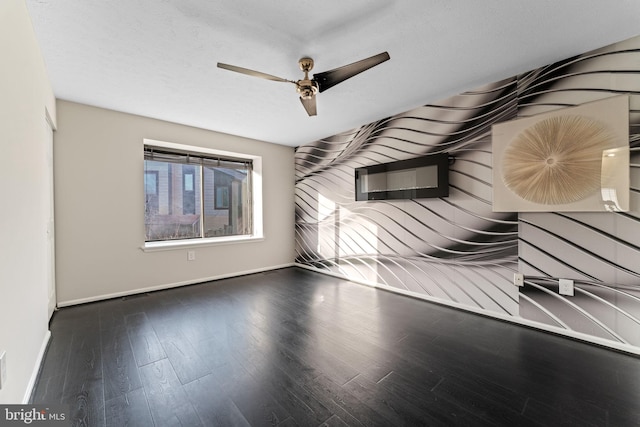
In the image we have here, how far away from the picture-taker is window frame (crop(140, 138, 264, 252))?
12.1 feet

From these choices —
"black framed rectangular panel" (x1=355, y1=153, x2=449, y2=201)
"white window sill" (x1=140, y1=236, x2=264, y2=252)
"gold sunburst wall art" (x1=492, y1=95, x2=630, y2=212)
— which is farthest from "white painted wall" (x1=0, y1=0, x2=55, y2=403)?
"gold sunburst wall art" (x1=492, y1=95, x2=630, y2=212)

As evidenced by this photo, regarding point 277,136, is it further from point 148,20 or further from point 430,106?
point 148,20

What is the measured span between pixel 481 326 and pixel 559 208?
1.29 meters

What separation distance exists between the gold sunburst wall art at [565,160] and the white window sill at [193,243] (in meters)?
3.69

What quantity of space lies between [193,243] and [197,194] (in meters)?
0.88

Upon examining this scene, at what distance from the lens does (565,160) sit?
225cm

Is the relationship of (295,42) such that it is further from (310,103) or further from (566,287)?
(566,287)

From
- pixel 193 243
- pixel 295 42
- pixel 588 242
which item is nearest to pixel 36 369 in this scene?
pixel 193 243

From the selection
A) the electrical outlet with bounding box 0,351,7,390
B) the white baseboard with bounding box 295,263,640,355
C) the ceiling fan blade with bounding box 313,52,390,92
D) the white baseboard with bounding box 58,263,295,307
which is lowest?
the white baseboard with bounding box 295,263,640,355

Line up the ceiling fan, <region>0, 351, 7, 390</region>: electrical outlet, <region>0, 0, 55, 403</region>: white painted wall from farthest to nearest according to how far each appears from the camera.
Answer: the ceiling fan
<region>0, 0, 55, 403</region>: white painted wall
<region>0, 351, 7, 390</region>: electrical outlet

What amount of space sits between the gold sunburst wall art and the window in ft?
12.4

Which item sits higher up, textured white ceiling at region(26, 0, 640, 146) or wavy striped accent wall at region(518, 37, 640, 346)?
textured white ceiling at region(26, 0, 640, 146)

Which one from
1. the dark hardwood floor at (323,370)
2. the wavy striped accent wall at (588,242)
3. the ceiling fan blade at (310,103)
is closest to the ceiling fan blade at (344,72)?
the ceiling fan blade at (310,103)

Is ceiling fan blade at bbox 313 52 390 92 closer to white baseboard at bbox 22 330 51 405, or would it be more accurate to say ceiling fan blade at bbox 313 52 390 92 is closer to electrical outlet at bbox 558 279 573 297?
electrical outlet at bbox 558 279 573 297
